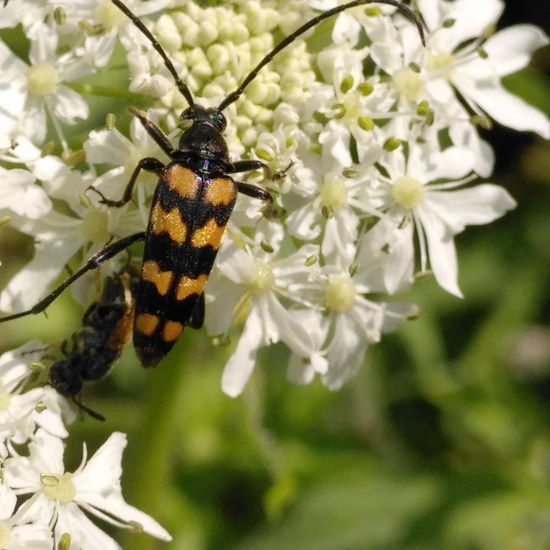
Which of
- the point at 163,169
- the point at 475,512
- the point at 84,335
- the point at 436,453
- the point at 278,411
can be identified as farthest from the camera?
the point at 436,453

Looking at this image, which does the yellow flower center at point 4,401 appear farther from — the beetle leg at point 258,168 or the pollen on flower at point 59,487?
the beetle leg at point 258,168

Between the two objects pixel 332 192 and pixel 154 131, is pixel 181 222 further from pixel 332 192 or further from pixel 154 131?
pixel 332 192

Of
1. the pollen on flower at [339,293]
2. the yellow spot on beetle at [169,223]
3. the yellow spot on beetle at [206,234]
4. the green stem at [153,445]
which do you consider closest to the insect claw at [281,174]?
the yellow spot on beetle at [206,234]

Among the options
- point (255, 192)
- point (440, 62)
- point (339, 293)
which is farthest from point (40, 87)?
point (440, 62)

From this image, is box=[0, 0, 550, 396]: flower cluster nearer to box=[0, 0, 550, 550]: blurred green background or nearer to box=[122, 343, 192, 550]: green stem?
box=[122, 343, 192, 550]: green stem

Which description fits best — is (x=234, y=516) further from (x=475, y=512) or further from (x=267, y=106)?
(x=267, y=106)

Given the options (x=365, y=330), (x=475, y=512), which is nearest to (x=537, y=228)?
(x=475, y=512)
